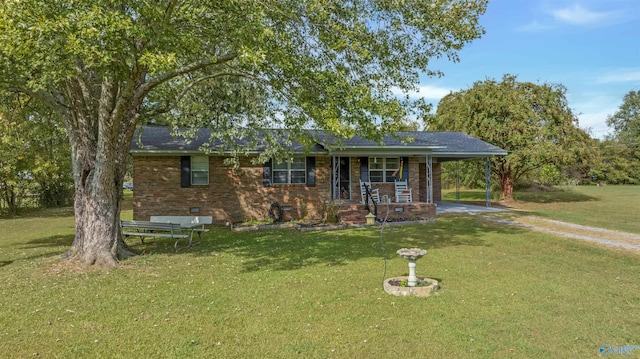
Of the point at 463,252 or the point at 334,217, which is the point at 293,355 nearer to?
the point at 463,252

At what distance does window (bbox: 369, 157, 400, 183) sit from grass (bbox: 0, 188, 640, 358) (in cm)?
786

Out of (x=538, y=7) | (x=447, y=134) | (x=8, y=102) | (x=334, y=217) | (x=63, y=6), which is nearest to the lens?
(x=63, y=6)

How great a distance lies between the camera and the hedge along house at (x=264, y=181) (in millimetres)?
14883

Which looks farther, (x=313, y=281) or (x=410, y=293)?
(x=313, y=281)

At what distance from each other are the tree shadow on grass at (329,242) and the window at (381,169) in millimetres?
3839

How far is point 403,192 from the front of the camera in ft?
55.9

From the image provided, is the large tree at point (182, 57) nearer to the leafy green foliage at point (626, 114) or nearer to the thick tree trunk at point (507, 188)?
the thick tree trunk at point (507, 188)

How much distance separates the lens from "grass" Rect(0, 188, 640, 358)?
4.15 meters

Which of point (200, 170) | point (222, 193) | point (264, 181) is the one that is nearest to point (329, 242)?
point (264, 181)

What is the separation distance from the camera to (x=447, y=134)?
22.4 m

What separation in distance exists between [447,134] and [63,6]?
20308 mm

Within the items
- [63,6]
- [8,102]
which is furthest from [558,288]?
[8,102]

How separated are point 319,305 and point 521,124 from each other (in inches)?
841

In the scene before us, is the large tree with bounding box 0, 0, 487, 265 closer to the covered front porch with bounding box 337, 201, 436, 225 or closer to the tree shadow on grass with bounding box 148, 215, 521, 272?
the tree shadow on grass with bounding box 148, 215, 521, 272
